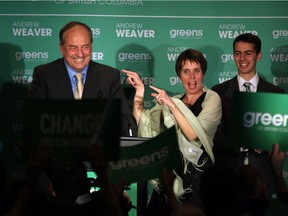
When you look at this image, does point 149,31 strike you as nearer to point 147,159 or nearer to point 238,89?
point 238,89

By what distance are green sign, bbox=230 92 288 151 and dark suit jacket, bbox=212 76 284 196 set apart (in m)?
1.54

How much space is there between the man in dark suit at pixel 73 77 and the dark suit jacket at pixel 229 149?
0.86 meters

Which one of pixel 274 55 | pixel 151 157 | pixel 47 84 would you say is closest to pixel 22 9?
pixel 47 84

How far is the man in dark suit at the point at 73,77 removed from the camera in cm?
520

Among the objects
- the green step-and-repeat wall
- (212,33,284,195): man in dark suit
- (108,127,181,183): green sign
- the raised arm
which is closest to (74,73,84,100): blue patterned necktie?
the raised arm

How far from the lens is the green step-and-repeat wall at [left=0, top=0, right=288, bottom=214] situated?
22.5ft

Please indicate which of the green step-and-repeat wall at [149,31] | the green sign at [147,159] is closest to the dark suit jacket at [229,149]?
the green step-and-repeat wall at [149,31]

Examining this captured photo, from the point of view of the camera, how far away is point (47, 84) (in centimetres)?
521

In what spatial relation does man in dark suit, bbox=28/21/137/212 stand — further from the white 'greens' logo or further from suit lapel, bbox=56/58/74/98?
the white 'greens' logo

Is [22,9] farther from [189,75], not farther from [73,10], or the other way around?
[189,75]

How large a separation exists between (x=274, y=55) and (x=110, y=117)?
12.6 ft

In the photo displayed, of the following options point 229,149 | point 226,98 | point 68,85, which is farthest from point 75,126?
point 226,98

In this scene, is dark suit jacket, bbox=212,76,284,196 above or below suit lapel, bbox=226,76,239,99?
below

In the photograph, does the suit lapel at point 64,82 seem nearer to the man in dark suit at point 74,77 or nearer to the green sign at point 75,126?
the man in dark suit at point 74,77
